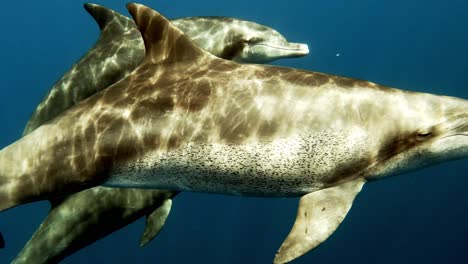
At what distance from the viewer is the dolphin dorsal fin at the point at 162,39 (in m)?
5.84

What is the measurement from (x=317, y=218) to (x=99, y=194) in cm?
430

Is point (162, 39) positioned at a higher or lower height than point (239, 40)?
lower

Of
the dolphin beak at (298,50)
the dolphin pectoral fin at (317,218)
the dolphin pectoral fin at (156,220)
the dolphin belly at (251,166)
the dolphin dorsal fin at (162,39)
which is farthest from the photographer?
the dolphin beak at (298,50)

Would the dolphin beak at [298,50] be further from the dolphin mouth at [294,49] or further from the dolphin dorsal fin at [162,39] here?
the dolphin dorsal fin at [162,39]

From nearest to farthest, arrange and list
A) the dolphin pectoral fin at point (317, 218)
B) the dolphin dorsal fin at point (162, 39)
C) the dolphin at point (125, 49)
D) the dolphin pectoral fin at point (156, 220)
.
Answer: the dolphin pectoral fin at point (317, 218) → the dolphin dorsal fin at point (162, 39) → the dolphin pectoral fin at point (156, 220) → the dolphin at point (125, 49)

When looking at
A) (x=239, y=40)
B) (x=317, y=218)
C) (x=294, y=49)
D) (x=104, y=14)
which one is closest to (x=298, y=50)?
(x=294, y=49)

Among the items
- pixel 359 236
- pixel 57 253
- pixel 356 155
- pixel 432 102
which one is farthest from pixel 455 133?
pixel 359 236

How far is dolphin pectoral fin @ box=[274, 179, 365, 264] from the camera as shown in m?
4.73

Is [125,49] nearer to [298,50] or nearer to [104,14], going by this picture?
[104,14]

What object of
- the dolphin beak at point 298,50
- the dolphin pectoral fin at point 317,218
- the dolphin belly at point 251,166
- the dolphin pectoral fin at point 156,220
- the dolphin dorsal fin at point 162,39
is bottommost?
the dolphin pectoral fin at point 156,220

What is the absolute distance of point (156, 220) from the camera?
796 cm

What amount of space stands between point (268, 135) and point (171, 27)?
1.89 meters

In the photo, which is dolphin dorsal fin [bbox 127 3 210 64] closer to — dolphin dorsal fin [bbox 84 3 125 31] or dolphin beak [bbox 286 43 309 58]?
dolphin dorsal fin [bbox 84 3 125 31]

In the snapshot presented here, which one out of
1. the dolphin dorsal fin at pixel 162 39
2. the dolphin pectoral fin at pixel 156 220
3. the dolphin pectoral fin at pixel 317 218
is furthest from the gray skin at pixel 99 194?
the dolphin pectoral fin at pixel 317 218
